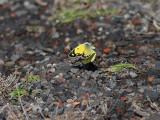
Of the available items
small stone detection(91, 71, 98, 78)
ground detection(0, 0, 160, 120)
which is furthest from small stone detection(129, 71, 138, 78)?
small stone detection(91, 71, 98, 78)

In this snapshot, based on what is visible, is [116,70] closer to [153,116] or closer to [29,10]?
[153,116]

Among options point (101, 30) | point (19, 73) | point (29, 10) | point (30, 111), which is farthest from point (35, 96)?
point (29, 10)

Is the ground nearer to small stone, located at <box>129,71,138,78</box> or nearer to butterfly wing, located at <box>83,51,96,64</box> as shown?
small stone, located at <box>129,71,138,78</box>

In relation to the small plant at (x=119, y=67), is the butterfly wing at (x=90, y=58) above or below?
above

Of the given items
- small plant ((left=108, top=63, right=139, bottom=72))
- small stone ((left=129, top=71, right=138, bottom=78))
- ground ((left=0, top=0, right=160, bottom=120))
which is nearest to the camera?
ground ((left=0, top=0, right=160, bottom=120))

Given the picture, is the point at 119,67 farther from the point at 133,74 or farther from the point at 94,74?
the point at 94,74

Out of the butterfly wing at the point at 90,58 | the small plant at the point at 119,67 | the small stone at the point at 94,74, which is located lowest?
the small stone at the point at 94,74

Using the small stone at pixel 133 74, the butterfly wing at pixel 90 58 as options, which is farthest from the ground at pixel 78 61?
the butterfly wing at pixel 90 58

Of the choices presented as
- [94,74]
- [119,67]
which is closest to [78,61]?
[94,74]

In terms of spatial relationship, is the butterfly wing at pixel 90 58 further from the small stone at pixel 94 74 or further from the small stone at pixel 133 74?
the small stone at pixel 133 74

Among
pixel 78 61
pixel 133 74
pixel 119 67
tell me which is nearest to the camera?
pixel 133 74
